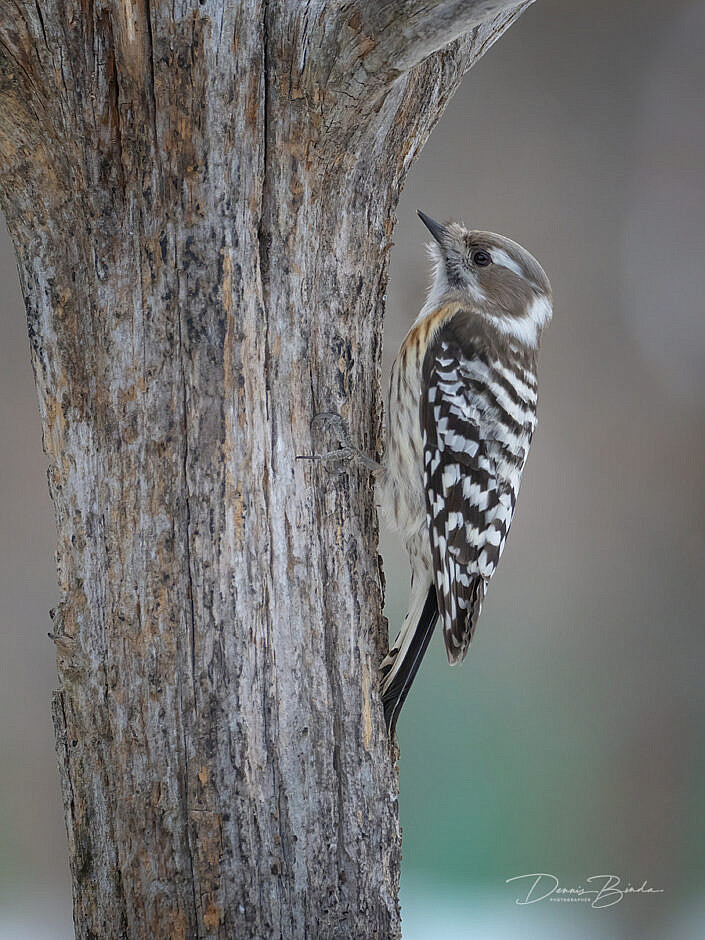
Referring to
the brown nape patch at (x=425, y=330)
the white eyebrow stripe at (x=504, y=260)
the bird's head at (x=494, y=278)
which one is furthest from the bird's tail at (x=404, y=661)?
the white eyebrow stripe at (x=504, y=260)

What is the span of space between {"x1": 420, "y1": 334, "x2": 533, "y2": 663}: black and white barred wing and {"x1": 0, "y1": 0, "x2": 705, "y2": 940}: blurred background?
67 centimetres

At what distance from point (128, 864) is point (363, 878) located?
14.6 inches

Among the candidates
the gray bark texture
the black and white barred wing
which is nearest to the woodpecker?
the black and white barred wing

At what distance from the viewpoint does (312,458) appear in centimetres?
132

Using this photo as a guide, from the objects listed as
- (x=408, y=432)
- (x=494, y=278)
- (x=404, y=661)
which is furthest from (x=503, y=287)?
(x=404, y=661)

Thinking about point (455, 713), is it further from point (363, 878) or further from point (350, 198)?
point (350, 198)

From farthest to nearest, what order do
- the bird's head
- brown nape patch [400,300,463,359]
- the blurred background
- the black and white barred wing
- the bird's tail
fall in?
the blurred background
the bird's head
brown nape patch [400,300,463,359]
the black and white barred wing
the bird's tail

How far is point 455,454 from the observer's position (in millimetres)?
1655

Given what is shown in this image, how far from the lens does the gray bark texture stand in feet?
3.85

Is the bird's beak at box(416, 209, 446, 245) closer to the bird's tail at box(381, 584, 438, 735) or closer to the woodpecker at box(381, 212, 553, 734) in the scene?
the woodpecker at box(381, 212, 553, 734)

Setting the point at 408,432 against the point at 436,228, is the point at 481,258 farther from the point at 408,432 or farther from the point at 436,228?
the point at 408,432

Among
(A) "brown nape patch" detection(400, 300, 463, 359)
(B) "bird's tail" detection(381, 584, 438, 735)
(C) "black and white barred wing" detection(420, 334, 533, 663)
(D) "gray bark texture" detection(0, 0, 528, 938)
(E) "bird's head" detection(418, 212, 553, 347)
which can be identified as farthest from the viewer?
(E) "bird's head" detection(418, 212, 553, 347)

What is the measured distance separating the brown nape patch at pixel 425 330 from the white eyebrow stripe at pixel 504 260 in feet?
0.47

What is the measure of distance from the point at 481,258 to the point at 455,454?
506 millimetres
